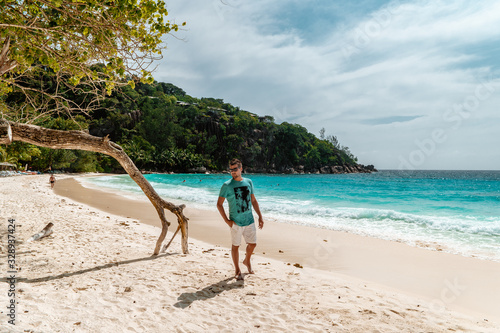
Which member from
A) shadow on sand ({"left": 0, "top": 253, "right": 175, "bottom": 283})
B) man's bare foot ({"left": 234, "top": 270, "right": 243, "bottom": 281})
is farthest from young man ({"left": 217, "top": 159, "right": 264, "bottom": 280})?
shadow on sand ({"left": 0, "top": 253, "right": 175, "bottom": 283})

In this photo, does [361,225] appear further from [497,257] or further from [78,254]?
[78,254]

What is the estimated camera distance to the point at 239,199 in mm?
4488

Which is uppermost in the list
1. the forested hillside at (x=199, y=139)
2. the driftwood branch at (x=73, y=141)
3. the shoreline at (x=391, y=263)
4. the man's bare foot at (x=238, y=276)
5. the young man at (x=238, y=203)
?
the forested hillside at (x=199, y=139)

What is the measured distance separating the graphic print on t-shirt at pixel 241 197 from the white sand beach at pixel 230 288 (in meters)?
1.25

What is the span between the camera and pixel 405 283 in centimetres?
536

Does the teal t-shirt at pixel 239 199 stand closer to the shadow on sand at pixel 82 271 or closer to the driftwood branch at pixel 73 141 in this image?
the driftwood branch at pixel 73 141

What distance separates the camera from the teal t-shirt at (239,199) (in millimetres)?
4484

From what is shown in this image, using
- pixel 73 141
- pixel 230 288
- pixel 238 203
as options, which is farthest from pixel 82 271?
pixel 238 203

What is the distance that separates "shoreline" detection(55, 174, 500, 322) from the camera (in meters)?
4.82

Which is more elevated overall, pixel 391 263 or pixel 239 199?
pixel 239 199

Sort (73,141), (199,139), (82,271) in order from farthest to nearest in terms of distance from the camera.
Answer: (199,139)
(73,141)
(82,271)

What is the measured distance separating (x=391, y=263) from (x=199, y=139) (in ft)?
317

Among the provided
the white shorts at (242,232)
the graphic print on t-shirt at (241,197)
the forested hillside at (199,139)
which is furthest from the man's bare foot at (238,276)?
the forested hillside at (199,139)

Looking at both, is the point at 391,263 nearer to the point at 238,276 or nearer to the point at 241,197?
the point at 238,276
